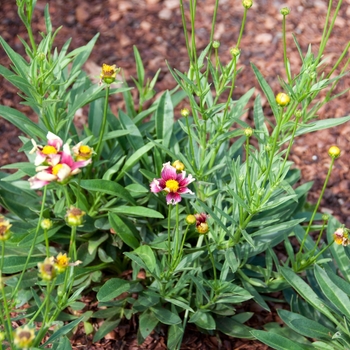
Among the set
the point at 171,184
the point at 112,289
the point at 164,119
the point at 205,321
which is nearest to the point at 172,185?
the point at 171,184

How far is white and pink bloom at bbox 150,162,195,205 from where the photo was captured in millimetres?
1887

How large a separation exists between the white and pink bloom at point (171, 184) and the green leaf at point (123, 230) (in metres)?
0.45

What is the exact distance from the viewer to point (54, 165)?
164 cm

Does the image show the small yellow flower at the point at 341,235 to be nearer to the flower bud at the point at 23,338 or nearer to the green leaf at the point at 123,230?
the green leaf at the point at 123,230

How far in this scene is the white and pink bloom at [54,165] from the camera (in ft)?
5.24

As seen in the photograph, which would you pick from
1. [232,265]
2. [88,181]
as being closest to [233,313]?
[232,265]

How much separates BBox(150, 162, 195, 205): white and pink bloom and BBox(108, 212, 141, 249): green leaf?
1.49 feet

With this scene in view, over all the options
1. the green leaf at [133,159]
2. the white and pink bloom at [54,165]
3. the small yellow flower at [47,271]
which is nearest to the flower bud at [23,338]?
the small yellow flower at [47,271]

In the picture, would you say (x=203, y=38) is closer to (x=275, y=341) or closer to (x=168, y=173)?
(x=168, y=173)

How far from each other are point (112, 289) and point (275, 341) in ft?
2.06

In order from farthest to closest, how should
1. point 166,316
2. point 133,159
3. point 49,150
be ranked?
1. point 133,159
2. point 166,316
3. point 49,150

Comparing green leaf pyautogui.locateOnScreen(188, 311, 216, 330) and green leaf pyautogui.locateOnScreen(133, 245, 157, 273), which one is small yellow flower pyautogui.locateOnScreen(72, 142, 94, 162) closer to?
green leaf pyautogui.locateOnScreen(133, 245, 157, 273)

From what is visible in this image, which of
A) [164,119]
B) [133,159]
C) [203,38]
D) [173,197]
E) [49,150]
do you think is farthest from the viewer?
[203,38]

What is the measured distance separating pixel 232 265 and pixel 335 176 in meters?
1.27
